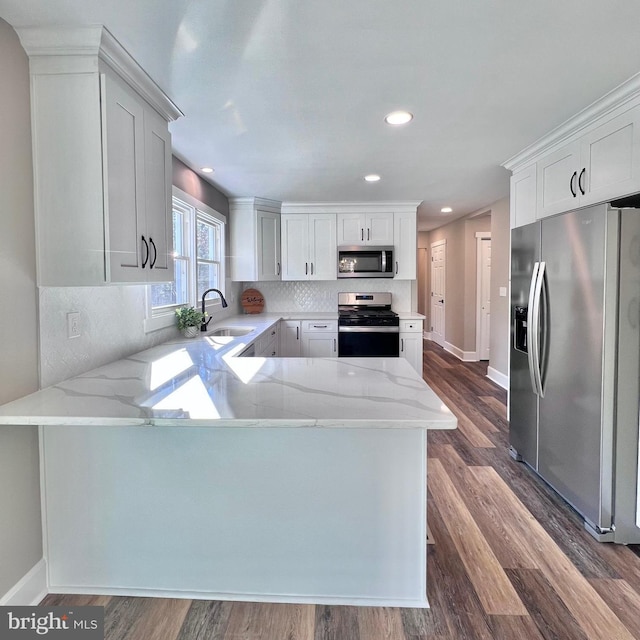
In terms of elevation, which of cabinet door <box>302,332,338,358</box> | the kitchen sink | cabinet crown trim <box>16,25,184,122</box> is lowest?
cabinet door <box>302,332,338,358</box>

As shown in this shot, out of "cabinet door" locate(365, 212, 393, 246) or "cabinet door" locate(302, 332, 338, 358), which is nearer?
"cabinet door" locate(302, 332, 338, 358)

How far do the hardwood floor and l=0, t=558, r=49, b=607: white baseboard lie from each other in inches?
2.2

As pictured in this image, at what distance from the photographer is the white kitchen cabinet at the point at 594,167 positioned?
2221 millimetres

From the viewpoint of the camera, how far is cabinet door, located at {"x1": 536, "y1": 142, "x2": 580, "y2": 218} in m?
2.71

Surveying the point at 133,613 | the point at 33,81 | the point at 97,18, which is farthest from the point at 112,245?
the point at 133,613

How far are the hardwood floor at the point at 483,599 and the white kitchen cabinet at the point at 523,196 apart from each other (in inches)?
81.7

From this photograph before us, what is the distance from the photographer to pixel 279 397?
155 cm

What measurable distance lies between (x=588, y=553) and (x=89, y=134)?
291 centimetres

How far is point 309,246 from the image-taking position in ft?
17.0

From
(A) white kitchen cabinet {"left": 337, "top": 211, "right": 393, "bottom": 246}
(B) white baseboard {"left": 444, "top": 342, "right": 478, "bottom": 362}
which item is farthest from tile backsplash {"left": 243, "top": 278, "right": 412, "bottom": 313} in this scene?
(B) white baseboard {"left": 444, "top": 342, "right": 478, "bottom": 362}

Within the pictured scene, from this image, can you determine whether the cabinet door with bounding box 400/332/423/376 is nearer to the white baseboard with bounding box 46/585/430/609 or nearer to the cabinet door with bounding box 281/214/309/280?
the cabinet door with bounding box 281/214/309/280

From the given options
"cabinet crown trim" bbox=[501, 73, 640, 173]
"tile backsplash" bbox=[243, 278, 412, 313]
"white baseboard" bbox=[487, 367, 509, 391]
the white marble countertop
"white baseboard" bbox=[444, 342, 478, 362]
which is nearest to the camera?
the white marble countertop

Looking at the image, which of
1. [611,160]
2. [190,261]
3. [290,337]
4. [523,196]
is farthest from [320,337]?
[611,160]

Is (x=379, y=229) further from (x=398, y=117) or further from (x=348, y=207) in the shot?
(x=398, y=117)
